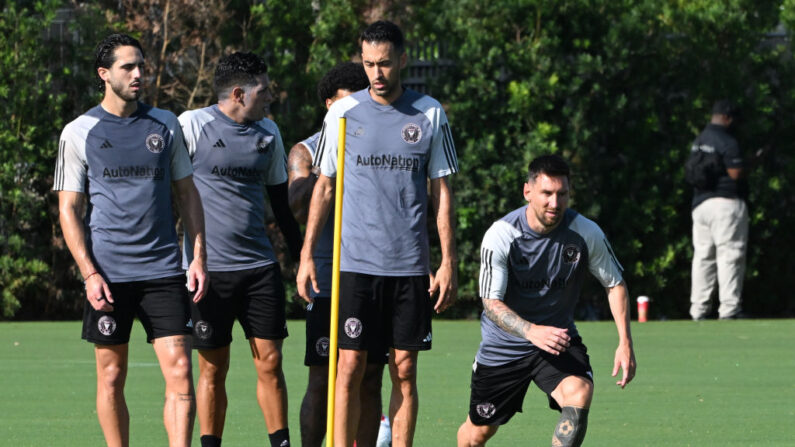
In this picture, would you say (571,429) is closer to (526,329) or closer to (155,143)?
(526,329)

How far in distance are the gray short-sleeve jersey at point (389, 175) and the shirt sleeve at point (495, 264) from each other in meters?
0.36

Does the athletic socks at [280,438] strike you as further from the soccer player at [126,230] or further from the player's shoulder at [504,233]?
the player's shoulder at [504,233]

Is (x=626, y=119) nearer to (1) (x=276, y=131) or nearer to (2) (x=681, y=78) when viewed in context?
(2) (x=681, y=78)

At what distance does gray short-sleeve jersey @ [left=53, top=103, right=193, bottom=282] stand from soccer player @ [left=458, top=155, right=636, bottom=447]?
5.45 ft

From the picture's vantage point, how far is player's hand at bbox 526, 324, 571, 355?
25.1 feet

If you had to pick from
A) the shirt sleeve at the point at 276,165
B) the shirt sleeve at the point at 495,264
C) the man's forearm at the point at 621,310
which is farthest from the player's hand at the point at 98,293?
the man's forearm at the point at 621,310

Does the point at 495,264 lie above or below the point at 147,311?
above

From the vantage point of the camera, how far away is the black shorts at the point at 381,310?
7.75 m

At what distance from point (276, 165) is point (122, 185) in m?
1.12

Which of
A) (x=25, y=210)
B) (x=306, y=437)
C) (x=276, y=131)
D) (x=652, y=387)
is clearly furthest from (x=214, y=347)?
(x=25, y=210)

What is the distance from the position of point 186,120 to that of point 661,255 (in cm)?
1202

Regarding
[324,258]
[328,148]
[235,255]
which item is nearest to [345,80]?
[328,148]

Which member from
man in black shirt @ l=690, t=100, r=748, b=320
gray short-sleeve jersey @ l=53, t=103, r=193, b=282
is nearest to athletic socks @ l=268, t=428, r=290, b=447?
gray short-sleeve jersey @ l=53, t=103, r=193, b=282

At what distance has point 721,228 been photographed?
1822cm
